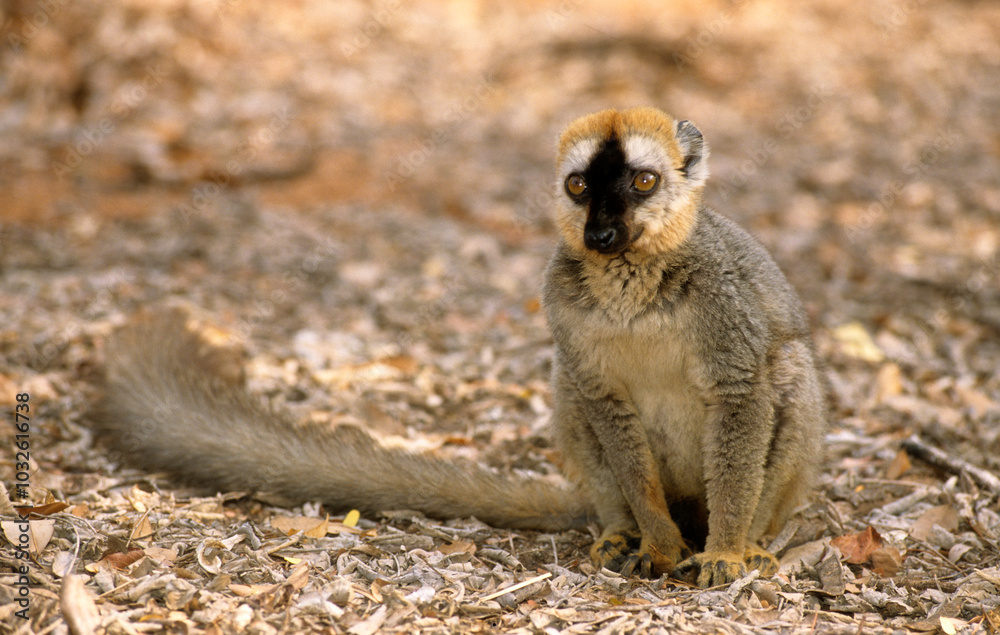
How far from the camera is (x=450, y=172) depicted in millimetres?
10586

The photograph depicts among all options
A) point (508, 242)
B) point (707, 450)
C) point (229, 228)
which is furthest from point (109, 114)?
point (707, 450)

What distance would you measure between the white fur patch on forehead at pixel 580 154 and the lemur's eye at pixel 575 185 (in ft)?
0.10

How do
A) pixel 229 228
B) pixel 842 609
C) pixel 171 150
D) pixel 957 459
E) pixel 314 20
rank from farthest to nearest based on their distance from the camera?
pixel 314 20, pixel 171 150, pixel 229 228, pixel 957 459, pixel 842 609

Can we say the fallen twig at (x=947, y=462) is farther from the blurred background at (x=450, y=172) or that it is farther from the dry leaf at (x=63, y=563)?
the dry leaf at (x=63, y=563)

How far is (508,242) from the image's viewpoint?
359 inches

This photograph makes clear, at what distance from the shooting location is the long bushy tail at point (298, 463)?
4566mm

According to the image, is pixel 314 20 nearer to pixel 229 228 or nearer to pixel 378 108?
pixel 378 108

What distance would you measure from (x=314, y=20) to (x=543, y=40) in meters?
3.61

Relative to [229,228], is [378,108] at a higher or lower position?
higher

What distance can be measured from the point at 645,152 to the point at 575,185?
37cm

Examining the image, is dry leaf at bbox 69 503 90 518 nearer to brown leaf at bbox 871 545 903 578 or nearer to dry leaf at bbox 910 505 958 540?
brown leaf at bbox 871 545 903 578

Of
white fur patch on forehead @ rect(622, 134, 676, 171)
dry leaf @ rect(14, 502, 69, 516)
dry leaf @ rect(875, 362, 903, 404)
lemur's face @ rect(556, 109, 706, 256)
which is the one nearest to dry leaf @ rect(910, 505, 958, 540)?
dry leaf @ rect(875, 362, 903, 404)

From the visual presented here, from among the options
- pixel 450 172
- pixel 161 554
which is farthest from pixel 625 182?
pixel 450 172

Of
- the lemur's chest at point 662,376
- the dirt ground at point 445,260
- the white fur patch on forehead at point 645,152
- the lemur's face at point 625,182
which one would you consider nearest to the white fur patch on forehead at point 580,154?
the lemur's face at point 625,182
